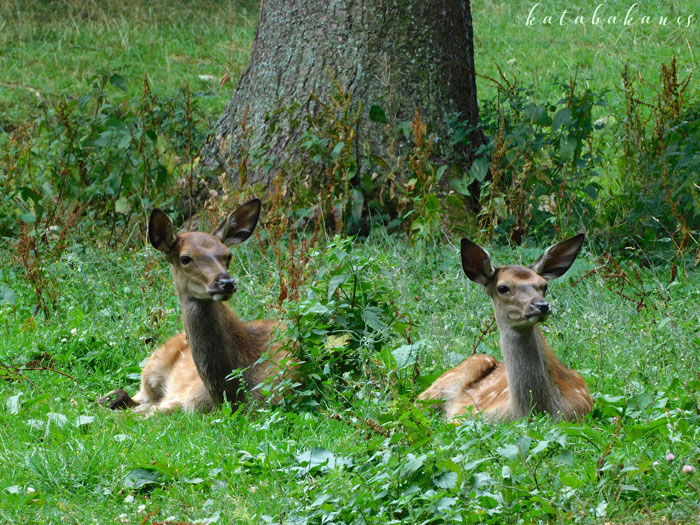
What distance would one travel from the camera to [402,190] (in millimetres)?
9000

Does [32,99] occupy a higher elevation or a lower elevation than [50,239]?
higher

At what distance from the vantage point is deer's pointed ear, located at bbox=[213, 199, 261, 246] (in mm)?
6875

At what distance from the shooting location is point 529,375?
5.72 metres

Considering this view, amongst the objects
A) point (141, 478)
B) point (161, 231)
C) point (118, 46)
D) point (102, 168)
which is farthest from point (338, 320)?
point (118, 46)

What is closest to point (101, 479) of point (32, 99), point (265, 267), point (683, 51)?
point (265, 267)

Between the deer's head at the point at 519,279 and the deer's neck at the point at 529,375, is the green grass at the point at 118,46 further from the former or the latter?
the deer's neck at the point at 529,375

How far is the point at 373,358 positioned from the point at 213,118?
7360 mm

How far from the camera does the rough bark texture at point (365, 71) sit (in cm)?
952

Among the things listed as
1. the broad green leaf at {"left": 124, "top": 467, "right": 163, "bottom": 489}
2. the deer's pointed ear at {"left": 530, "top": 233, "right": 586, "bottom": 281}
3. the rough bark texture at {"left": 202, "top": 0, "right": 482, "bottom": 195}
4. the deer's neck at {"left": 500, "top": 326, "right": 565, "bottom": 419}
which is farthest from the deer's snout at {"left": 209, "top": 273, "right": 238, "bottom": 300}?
the rough bark texture at {"left": 202, "top": 0, "right": 482, "bottom": 195}

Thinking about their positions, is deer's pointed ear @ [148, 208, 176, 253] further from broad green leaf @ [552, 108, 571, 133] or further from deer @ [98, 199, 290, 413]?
broad green leaf @ [552, 108, 571, 133]

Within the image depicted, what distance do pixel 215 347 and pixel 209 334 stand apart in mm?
88

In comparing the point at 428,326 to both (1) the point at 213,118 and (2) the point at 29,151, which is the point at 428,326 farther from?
(1) the point at 213,118

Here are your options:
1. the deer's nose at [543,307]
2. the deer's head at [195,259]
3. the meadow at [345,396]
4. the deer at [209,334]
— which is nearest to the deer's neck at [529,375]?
the meadow at [345,396]

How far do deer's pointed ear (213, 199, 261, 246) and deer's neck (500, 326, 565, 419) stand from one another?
1.96 m
